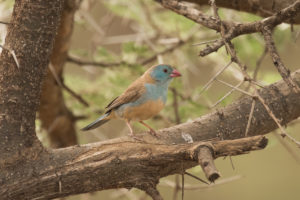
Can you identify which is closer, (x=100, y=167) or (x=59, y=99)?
(x=100, y=167)

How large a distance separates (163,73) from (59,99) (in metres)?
1.20

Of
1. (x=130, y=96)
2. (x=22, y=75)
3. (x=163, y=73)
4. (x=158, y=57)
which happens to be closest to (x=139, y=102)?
(x=130, y=96)

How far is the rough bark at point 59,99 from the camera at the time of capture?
184 inches

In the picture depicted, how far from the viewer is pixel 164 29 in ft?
21.2

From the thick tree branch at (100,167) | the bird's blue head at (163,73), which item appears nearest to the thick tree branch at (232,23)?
the thick tree branch at (100,167)

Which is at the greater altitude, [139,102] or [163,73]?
[163,73]

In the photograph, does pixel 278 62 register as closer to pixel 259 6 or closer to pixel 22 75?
pixel 22 75

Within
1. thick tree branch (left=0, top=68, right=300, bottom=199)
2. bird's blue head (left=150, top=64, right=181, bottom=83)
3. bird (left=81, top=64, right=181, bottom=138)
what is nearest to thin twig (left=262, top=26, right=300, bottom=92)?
thick tree branch (left=0, top=68, right=300, bottom=199)

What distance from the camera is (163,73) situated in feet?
16.6

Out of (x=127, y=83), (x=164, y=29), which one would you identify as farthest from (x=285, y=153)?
(x=127, y=83)

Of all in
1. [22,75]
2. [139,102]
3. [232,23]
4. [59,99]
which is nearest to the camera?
[22,75]

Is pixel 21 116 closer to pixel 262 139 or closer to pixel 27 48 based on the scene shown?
pixel 27 48

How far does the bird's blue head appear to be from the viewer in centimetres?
494

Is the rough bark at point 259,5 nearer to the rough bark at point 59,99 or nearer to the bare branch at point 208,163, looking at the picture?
the rough bark at point 59,99
